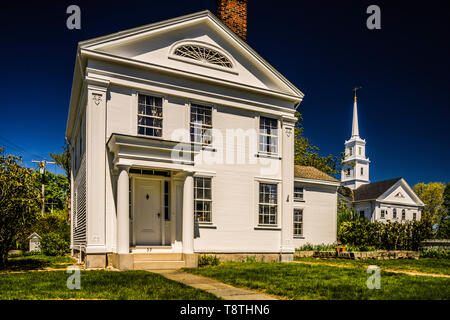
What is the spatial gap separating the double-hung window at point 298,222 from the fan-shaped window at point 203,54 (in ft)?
30.4

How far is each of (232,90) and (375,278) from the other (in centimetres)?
915

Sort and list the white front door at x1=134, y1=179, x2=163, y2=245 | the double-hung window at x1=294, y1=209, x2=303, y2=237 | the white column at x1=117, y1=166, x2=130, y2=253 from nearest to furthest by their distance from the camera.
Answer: the white column at x1=117, y1=166, x2=130, y2=253 → the white front door at x1=134, y1=179, x2=163, y2=245 → the double-hung window at x1=294, y1=209, x2=303, y2=237

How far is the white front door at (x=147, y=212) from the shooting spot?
43.9 feet

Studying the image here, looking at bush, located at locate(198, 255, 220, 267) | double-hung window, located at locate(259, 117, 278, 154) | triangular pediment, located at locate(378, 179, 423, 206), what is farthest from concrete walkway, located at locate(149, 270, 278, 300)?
triangular pediment, located at locate(378, 179, 423, 206)

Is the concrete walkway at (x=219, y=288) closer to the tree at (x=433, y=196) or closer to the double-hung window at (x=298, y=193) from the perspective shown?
the double-hung window at (x=298, y=193)

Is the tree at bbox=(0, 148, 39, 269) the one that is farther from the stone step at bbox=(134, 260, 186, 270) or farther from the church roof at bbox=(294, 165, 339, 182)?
the church roof at bbox=(294, 165, 339, 182)

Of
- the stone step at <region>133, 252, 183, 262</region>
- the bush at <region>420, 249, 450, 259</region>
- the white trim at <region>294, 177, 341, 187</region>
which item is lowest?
the bush at <region>420, 249, 450, 259</region>

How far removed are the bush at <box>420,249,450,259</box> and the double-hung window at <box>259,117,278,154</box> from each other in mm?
10271

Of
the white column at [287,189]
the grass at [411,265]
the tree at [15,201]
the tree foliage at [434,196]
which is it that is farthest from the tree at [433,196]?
the tree at [15,201]

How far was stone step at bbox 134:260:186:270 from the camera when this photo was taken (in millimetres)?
11820

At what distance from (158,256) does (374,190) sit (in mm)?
39575
